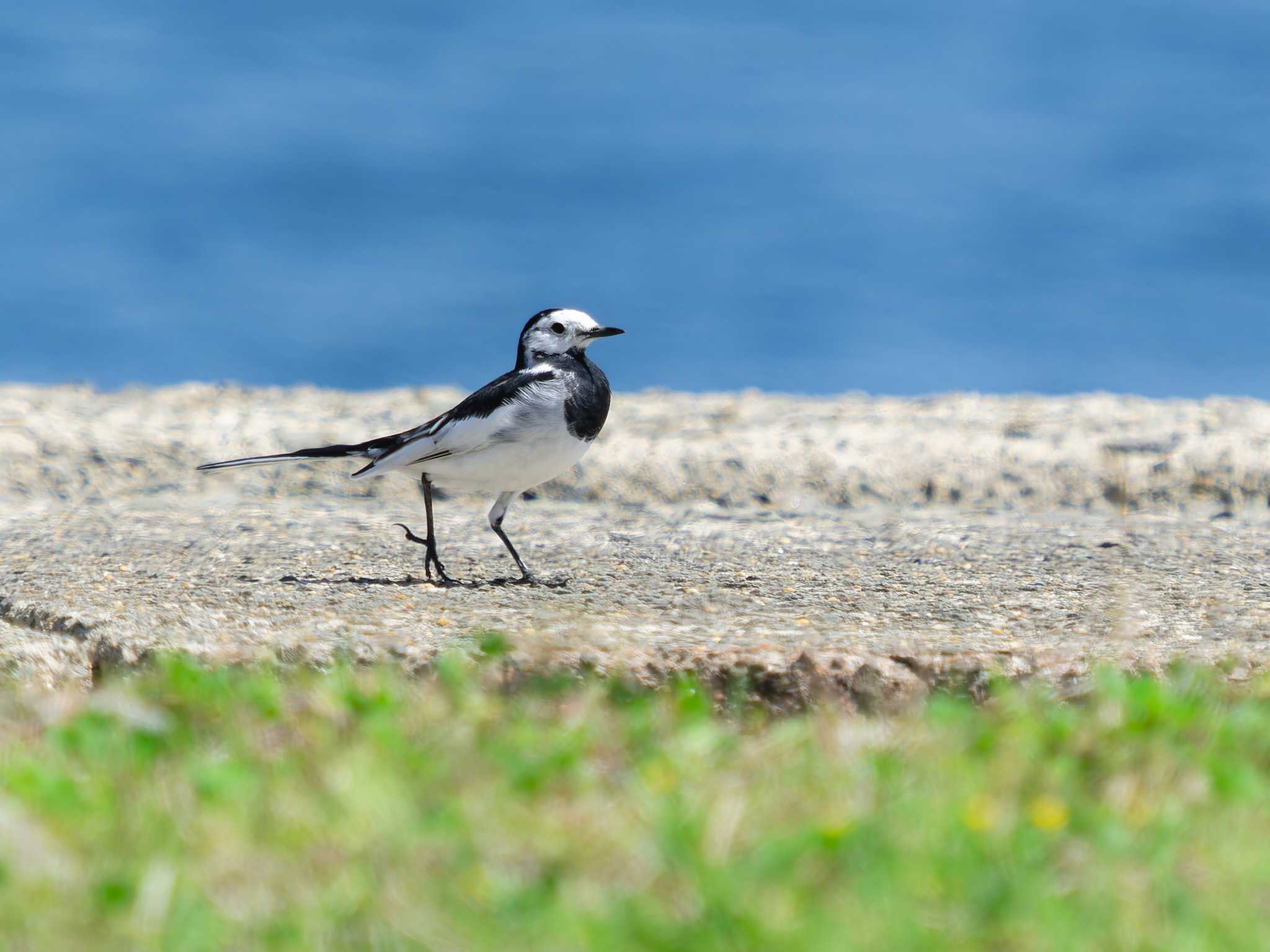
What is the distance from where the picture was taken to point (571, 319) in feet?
17.5

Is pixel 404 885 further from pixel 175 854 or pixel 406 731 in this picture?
pixel 406 731

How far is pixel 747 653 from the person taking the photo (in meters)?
3.80

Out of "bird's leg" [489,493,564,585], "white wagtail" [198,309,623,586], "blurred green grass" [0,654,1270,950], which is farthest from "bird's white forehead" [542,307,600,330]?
"blurred green grass" [0,654,1270,950]

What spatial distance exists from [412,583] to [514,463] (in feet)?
2.01

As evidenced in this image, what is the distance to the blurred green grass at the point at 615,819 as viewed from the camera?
2295 millimetres

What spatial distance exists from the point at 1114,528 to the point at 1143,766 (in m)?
4.02

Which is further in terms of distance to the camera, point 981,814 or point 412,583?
point 412,583

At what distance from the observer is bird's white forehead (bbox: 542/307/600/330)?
534cm

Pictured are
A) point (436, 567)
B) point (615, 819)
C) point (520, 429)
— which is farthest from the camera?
point (436, 567)

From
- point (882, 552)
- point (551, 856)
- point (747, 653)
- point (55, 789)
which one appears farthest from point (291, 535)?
point (551, 856)

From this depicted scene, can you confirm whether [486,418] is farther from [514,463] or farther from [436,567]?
[436,567]

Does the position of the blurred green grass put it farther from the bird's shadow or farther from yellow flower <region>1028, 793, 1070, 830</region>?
the bird's shadow

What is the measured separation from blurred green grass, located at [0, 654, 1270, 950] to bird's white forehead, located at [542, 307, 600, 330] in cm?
194

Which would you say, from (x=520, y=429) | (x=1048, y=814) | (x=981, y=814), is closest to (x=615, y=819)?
(x=981, y=814)
